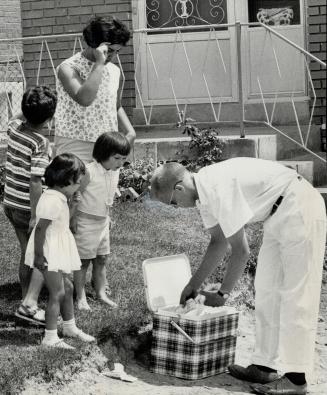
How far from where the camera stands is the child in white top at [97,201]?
5.53 m

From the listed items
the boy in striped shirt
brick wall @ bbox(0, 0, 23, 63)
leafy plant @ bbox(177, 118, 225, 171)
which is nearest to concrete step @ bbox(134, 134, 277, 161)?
leafy plant @ bbox(177, 118, 225, 171)

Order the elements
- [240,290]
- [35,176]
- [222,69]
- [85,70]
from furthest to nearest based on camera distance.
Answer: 1. [222,69]
2. [240,290]
3. [85,70]
4. [35,176]

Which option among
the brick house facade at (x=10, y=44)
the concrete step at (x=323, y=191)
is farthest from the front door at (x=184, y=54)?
the brick house facade at (x=10, y=44)

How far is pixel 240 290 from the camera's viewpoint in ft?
22.3

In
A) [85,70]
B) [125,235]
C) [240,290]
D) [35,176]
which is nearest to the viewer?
[35,176]

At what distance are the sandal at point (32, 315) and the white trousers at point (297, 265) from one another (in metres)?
1.55

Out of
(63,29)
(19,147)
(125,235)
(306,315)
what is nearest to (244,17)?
(63,29)

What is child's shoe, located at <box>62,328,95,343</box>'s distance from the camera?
5.21 m

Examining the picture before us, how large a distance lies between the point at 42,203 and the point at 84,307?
38.3 inches

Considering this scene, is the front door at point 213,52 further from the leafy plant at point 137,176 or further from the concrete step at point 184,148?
the leafy plant at point 137,176

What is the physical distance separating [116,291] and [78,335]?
38.1 inches

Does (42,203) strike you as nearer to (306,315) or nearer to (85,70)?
(85,70)

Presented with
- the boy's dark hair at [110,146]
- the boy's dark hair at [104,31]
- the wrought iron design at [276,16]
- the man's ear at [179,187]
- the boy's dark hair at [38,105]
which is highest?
the wrought iron design at [276,16]

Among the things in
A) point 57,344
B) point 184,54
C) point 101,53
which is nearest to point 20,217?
point 57,344
